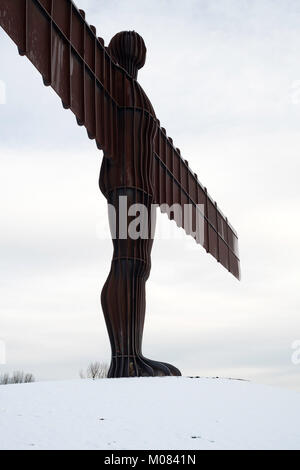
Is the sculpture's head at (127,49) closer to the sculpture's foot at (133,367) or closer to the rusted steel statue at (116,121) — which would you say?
the rusted steel statue at (116,121)

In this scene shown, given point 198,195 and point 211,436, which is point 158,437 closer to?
point 211,436

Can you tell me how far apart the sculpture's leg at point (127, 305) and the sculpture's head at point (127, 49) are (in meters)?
3.12

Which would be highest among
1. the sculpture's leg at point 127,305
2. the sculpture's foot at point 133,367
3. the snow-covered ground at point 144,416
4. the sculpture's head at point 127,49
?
the sculpture's head at point 127,49

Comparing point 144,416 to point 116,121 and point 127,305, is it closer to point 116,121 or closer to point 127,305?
point 127,305

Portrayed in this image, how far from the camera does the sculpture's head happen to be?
1460cm

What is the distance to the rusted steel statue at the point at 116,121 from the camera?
37.6 ft

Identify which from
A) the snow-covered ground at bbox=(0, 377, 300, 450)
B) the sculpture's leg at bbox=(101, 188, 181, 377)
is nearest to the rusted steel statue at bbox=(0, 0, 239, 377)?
the sculpture's leg at bbox=(101, 188, 181, 377)

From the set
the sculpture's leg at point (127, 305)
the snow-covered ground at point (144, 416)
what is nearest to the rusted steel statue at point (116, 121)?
the sculpture's leg at point (127, 305)

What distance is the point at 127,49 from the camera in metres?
14.6

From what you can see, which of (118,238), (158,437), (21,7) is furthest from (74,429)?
(21,7)

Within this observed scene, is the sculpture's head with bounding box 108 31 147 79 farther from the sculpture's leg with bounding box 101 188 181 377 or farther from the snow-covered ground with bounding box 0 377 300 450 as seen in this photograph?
the snow-covered ground with bounding box 0 377 300 450

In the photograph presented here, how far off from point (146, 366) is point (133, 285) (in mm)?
1659

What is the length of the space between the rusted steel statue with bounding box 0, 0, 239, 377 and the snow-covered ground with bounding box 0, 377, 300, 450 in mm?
1469

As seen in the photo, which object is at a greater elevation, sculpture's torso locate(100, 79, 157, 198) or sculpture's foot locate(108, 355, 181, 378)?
sculpture's torso locate(100, 79, 157, 198)
